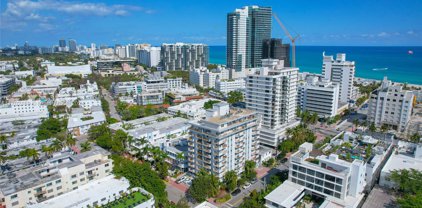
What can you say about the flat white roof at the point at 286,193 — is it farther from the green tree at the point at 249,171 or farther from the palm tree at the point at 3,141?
the palm tree at the point at 3,141

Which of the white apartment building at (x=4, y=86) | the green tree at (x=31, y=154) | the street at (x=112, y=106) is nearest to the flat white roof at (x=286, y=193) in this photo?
the green tree at (x=31, y=154)

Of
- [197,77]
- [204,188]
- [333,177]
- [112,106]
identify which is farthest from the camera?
[197,77]

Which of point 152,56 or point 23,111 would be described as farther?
point 152,56

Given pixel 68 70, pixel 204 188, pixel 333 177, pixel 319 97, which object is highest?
pixel 68 70

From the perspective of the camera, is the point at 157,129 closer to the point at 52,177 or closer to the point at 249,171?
the point at 249,171

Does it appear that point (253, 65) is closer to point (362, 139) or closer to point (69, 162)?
point (362, 139)

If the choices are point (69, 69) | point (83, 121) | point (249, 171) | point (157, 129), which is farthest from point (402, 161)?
point (69, 69)
